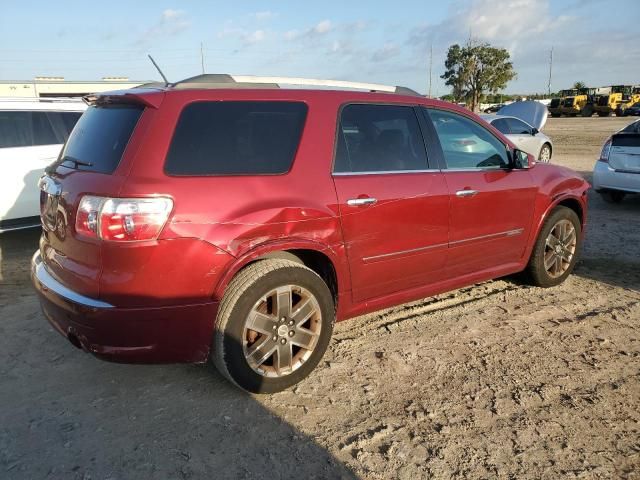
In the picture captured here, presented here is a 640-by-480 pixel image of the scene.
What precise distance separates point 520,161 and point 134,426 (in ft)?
11.6

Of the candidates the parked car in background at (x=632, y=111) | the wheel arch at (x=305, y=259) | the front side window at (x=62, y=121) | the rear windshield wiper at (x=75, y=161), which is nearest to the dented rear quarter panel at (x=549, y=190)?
the wheel arch at (x=305, y=259)

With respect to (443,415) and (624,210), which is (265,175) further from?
(624,210)

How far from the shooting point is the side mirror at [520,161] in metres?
4.42

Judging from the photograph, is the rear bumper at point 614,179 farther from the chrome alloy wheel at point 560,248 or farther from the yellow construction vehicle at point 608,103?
the yellow construction vehicle at point 608,103

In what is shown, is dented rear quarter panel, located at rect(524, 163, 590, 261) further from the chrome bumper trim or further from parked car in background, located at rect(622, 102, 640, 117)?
parked car in background, located at rect(622, 102, 640, 117)

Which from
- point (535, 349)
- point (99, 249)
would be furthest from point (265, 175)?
point (535, 349)

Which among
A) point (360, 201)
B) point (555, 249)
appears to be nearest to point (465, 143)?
point (360, 201)

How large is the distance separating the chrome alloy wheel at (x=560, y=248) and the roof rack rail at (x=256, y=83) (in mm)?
2156

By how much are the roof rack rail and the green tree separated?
61.1m

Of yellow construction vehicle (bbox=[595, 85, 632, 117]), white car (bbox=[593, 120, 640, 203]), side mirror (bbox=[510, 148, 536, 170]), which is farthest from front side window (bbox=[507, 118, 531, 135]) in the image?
yellow construction vehicle (bbox=[595, 85, 632, 117])

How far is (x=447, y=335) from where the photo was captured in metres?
3.99

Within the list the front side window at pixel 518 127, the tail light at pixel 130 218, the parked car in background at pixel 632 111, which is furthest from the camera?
the parked car in background at pixel 632 111

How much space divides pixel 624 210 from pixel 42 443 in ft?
28.4

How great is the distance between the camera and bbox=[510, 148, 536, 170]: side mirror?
442cm
